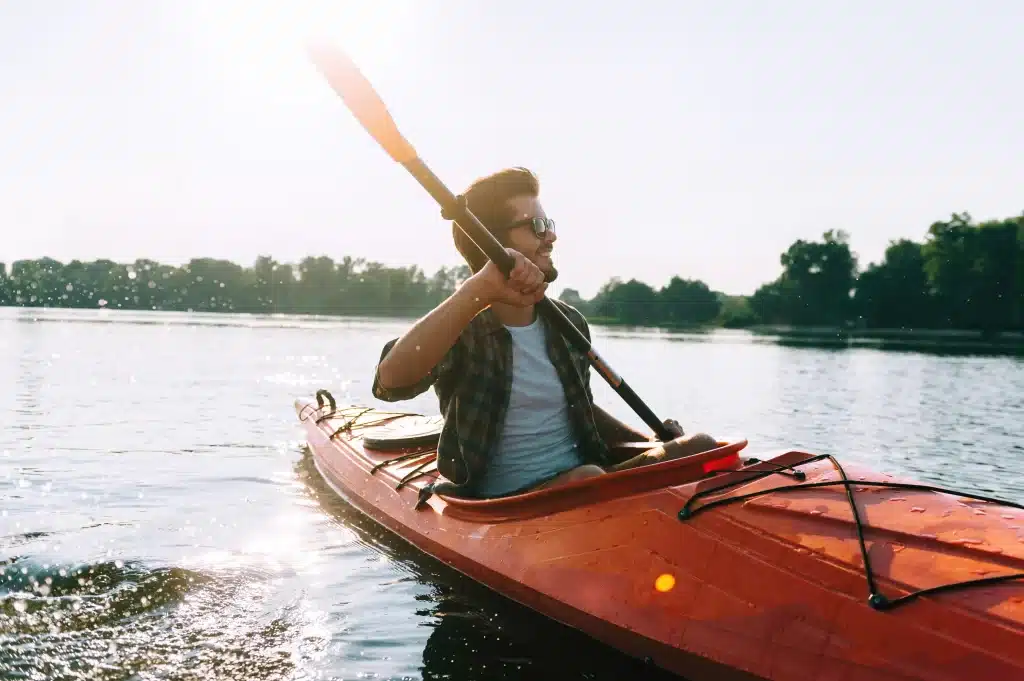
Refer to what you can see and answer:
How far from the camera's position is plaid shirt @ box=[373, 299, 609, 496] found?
13.0ft

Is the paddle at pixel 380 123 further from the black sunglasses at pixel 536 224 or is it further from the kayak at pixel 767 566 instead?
the kayak at pixel 767 566

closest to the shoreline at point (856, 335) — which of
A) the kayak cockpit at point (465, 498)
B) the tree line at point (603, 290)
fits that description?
the tree line at point (603, 290)

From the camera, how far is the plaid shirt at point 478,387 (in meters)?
3.96

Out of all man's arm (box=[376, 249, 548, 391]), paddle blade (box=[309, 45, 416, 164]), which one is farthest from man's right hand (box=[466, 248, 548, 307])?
paddle blade (box=[309, 45, 416, 164])

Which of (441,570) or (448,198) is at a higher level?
(448,198)

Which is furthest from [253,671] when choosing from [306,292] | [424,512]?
[306,292]

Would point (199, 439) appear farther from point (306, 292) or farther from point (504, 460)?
point (306, 292)

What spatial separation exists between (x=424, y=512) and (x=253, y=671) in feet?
4.88

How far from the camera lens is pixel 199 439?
10.4 m

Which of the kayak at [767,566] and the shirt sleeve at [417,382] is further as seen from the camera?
the shirt sleeve at [417,382]

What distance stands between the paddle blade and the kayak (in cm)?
184

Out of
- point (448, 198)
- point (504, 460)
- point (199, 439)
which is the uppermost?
point (448, 198)

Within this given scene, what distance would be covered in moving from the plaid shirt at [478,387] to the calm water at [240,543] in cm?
97

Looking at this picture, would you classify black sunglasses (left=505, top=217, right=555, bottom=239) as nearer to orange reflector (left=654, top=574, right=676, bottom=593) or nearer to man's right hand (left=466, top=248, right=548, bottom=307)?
man's right hand (left=466, top=248, right=548, bottom=307)
